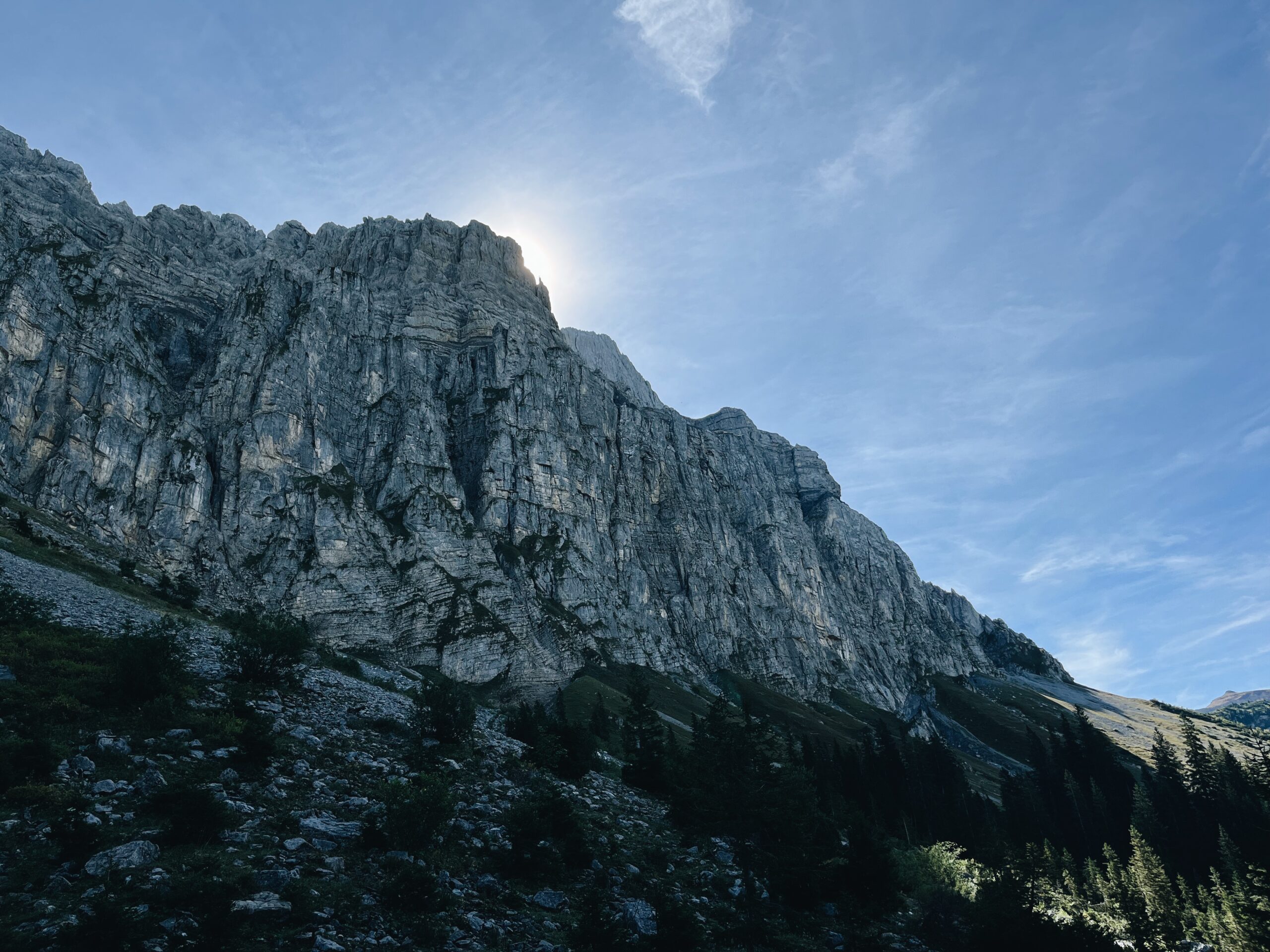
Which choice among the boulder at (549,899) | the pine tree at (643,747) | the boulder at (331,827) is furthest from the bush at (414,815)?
the pine tree at (643,747)

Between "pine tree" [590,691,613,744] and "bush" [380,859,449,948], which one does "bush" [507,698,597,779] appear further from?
"pine tree" [590,691,613,744]

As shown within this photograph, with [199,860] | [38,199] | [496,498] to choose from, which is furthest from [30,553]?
[38,199]

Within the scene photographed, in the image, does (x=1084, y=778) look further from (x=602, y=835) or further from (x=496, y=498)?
(x=496, y=498)

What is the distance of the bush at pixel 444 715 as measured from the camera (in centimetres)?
3638

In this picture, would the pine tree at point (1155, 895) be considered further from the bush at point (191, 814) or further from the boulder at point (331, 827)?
the bush at point (191, 814)

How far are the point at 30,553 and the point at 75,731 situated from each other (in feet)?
151

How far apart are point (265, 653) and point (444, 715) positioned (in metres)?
10.5

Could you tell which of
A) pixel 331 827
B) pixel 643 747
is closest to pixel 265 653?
pixel 331 827

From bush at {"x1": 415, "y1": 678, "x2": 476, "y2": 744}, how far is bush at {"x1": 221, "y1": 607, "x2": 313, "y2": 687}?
7.74 meters

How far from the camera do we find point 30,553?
55.1 m

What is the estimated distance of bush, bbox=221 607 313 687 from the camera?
35281 millimetres

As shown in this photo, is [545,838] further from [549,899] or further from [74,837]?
[74,837]

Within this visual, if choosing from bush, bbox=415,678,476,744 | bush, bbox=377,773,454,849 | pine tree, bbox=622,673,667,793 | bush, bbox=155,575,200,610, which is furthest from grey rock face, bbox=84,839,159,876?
bush, bbox=155,575,200,610

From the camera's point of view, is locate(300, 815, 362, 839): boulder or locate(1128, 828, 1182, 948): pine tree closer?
locate(300, 815, 362, 839): boulder
